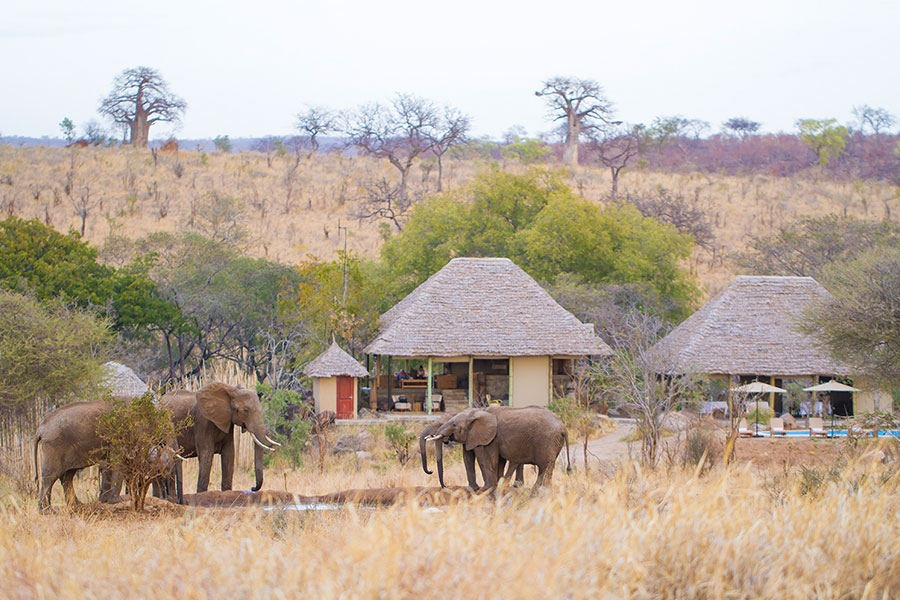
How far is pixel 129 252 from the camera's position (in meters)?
34.1

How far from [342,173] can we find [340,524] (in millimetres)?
52473

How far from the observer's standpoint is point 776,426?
21.3m

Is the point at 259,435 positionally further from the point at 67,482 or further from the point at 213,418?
the point at 67,482

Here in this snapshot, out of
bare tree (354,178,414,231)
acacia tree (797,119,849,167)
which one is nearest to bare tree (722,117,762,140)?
acacia tree (797,119,849,167)

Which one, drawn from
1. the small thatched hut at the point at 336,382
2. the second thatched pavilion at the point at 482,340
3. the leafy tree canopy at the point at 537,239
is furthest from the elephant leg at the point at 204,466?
the leafy tree canopy at the point at 537,239

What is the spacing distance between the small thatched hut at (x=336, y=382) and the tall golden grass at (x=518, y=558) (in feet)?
52.7

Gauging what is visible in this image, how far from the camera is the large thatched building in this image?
23875 mm

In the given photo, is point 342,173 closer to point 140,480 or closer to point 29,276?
point 29,276

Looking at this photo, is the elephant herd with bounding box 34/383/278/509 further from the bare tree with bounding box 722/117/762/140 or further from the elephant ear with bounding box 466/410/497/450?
the bare tree with bounding box 722/117/762/140

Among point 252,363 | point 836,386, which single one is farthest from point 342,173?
point 836,386

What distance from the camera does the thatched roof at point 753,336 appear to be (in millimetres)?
23906

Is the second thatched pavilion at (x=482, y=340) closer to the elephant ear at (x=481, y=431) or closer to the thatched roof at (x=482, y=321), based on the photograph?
the thatched roof at (x=482, y=321)

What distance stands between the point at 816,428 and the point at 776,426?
880mm

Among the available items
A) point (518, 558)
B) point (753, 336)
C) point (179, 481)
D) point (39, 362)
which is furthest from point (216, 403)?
point (753, 336)
